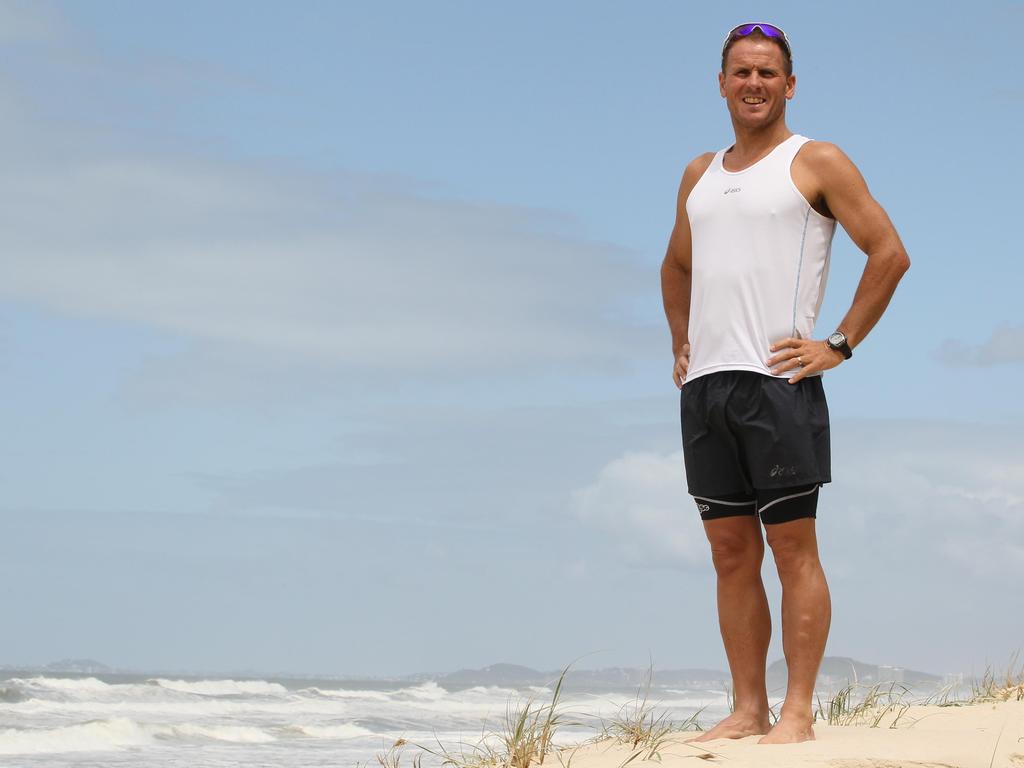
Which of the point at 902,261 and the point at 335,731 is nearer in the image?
the point at 902,261

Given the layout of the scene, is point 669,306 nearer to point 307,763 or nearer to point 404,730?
point 307,763

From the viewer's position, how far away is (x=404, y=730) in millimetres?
11359

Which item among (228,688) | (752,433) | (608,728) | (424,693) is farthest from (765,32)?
(424,693)

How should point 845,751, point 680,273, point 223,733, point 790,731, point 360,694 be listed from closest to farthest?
point 845,751
point 790,731
point 680,273
point 223,733
point 360,694

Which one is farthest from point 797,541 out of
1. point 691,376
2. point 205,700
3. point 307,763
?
point 205,700

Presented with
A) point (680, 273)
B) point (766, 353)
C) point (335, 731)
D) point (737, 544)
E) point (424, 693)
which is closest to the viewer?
point (766, 353)

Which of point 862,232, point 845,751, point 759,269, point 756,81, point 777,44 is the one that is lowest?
point 845,751

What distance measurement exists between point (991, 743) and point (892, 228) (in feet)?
4.96

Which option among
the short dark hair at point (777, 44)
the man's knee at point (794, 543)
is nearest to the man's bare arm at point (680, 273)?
the short dark hair at point (777, 44)

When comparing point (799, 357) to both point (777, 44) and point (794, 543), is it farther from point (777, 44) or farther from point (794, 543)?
point (777, 44)

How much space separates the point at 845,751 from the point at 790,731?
190 mm

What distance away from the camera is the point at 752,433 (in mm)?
3225

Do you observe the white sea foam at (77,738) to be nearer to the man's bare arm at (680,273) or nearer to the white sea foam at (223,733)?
the white sea foam at (223,733)

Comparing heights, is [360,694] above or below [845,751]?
below
